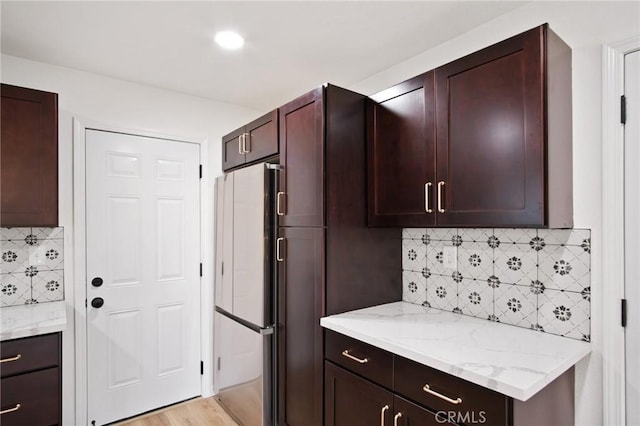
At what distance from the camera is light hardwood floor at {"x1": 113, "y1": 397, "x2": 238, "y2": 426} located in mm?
2506

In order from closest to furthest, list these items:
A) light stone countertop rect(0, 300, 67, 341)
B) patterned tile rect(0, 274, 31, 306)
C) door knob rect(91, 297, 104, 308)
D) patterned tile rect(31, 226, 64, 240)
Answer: light stone countertop rect(0, 300, 67, 341)
patterned tile rect(0, 274, 31, 306)
patterned tile rect(31, 226, 64, 240)
door knob rect(91, 297, 104, 308)

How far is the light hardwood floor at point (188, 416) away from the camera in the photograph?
98.7 inches

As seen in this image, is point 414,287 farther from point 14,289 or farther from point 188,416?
point 14,289

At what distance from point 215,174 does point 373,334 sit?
79.1 inches

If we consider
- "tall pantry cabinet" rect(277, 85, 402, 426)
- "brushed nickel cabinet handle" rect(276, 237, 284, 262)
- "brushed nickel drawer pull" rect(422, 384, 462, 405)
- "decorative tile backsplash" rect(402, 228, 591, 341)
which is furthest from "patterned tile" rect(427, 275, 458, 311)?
"brushed nickel cabinet handle" rect(276, 237, 284, 262)

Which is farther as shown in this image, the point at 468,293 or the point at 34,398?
the point at 468,293

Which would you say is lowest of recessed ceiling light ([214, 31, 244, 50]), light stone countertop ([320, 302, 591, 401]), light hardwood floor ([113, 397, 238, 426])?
light hardwood floor ([113, 397, 238, 426])

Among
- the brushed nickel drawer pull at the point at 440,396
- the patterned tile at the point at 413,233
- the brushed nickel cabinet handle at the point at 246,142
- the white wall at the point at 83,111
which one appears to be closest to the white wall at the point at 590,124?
the brushed nickel drawer pull at the point at 440,396

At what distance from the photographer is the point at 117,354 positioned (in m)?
2.52

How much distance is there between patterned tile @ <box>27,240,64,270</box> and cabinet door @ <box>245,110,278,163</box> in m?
1.38

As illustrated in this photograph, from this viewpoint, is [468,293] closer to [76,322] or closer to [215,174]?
[215,174]

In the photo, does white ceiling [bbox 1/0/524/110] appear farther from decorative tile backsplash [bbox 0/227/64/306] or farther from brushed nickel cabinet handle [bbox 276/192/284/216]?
decorative tile backsplash [bbox 0/227/64/306]

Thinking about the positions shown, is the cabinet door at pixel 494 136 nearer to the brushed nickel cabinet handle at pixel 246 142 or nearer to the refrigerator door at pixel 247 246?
the refrigerator door at pixel 247 246

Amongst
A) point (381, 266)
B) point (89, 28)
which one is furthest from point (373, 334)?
point (89, 28)
